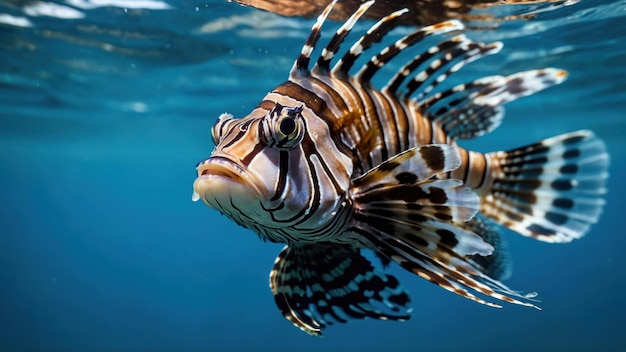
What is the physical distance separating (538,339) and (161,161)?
25364 mm

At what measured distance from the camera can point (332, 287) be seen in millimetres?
3480

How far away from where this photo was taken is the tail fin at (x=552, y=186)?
3086mm

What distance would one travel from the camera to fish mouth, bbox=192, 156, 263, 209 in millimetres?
2270

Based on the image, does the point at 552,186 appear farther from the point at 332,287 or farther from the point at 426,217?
the point at 332,287

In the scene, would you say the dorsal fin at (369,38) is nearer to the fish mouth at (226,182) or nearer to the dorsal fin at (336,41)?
the dorsal fin at (336,41)

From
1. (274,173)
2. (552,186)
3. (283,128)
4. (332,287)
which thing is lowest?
(552,186)

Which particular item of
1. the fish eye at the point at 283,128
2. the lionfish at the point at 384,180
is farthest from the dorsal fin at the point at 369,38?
the fish eye at the point at 283,128

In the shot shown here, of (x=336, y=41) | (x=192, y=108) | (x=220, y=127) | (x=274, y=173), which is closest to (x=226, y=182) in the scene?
(x=274, y=173)

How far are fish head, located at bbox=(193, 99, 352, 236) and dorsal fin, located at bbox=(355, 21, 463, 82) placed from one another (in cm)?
66

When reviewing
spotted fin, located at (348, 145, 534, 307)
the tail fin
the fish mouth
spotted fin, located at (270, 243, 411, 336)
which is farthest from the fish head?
the tail fin

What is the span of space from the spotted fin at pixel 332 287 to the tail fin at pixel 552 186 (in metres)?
0.88

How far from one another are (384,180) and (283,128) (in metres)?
0.54

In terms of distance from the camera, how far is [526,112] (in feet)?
65.0

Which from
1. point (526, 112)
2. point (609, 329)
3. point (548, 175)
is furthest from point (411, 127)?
point (609, 329)
